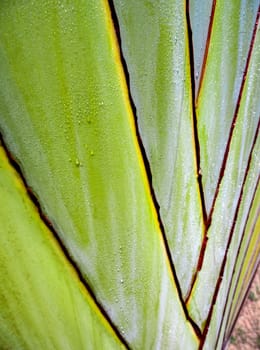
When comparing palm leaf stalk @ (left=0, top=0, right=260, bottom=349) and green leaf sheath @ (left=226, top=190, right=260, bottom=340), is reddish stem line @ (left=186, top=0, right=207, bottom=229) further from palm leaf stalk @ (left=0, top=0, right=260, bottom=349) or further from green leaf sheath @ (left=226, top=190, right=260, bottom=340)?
green leaf sheath @ (left=226, top=190, right=260, bottom=340)

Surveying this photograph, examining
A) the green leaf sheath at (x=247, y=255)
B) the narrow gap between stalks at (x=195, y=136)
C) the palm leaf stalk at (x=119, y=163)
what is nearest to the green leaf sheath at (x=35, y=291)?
the palm leaf stalk at (x=119, y=163)

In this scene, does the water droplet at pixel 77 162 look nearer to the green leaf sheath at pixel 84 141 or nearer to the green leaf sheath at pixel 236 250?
the green leaf sheath at pixel 84 141

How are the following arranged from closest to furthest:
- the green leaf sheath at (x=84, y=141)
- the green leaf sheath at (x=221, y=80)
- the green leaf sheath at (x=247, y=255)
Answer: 1. the green leaf sheath at (x=84, y=141)
2. the green leaf sheath at (x=221, y=80)
3. the green leaf sheath at (x=247, y=255)

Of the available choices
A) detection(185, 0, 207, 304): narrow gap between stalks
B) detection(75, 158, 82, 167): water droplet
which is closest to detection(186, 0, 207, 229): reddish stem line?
detection(185, 0, 207, 304): narrow gap between stalks

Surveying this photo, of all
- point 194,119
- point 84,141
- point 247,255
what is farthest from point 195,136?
point 247,255

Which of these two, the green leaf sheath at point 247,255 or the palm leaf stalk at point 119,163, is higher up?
the palm leaf stalk at point 119,163

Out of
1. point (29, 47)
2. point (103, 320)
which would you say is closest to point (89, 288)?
point (103, 320)

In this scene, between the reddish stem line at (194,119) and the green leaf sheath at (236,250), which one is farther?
the green leaf sheath at (236,250)
